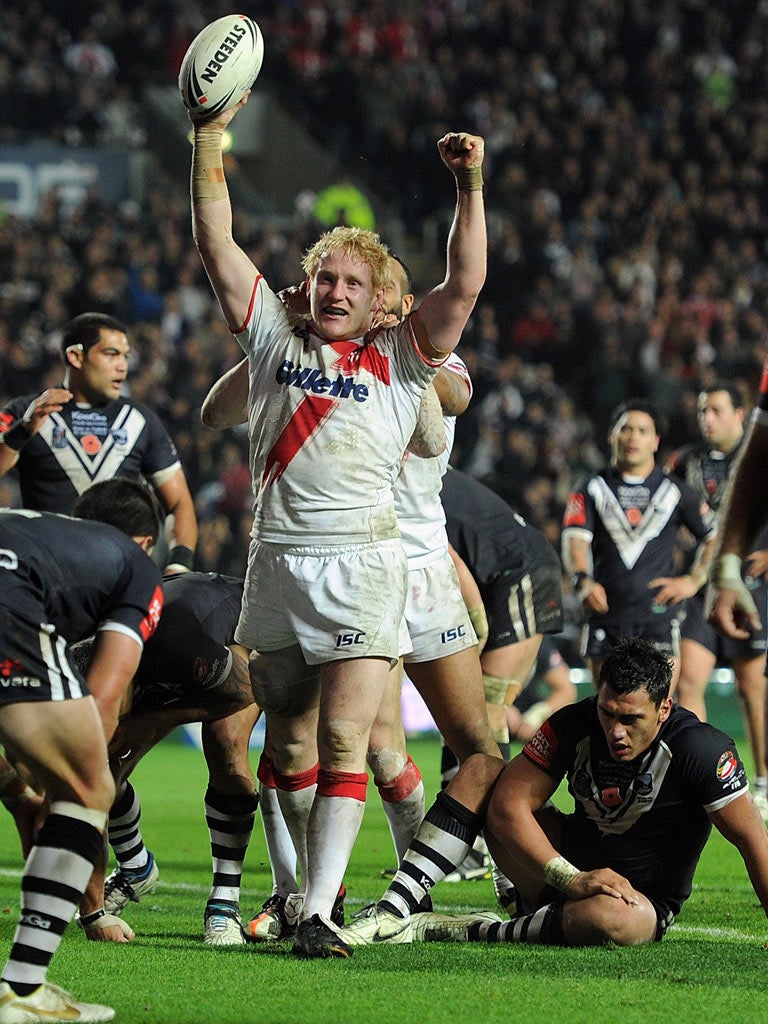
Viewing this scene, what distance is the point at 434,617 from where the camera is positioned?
5.91 metres

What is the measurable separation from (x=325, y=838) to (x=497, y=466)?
12.6 m

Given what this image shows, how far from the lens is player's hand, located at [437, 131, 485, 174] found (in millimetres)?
4957

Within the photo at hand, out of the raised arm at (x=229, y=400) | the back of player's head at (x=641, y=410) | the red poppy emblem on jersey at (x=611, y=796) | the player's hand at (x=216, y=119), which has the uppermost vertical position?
the player's hand at (x=216, y=119)

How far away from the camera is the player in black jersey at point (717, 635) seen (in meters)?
10.1

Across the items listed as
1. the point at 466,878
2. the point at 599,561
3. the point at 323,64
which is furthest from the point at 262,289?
the point at 323,64

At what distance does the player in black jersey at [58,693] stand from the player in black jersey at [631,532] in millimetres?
5598

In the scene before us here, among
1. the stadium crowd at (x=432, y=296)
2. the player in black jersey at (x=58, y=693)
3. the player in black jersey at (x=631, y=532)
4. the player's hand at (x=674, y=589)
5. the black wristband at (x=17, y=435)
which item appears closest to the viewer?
the player in black jersey at (x=58, y=693)

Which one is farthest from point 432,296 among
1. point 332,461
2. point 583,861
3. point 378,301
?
point 583,861

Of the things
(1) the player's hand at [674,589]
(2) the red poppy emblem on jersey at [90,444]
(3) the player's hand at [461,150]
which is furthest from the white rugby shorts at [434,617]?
(1) the player's hand at [674,589]

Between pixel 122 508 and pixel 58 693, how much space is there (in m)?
1.15

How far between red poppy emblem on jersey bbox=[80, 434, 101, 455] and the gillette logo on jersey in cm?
299

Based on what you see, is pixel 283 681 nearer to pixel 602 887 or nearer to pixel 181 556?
pixel 602 887

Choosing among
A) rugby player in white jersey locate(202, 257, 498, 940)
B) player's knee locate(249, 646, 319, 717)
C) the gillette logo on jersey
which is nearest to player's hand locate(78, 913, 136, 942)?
rugby player in white jersey locate(202, 257, 498, 940)

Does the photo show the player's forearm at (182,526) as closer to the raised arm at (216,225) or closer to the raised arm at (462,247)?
the raised arm at (216,225)
